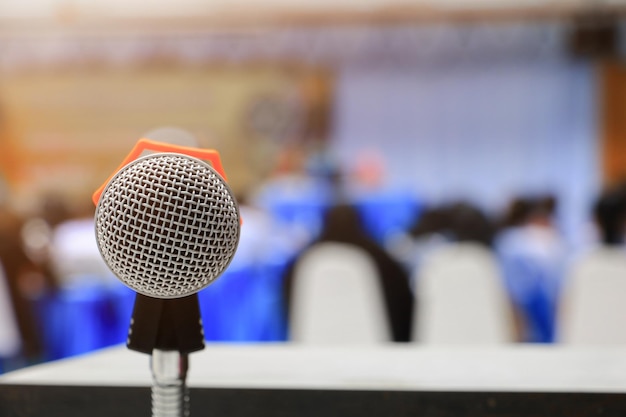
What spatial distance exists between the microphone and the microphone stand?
4cm

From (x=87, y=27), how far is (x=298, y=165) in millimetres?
2793

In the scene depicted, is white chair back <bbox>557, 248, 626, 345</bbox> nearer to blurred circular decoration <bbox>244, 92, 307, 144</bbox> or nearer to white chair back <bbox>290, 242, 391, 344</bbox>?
white chair back <bbox>290, 242, 391, 344</bbox>

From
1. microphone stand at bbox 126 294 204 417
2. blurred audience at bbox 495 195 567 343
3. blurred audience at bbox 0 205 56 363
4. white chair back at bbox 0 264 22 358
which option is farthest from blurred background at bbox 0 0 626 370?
microphone stand at bbox 126 294 204 417

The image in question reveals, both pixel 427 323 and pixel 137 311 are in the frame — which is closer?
pixel 137 311

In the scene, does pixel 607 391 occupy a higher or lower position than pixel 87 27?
lower

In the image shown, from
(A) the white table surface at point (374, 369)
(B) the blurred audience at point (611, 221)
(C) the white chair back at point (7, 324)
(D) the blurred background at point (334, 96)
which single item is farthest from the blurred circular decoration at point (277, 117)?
(A) the white table surface at point (374, 369)

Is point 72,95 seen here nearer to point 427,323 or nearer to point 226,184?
point 427,323

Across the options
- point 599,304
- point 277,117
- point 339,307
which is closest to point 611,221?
point 599,304

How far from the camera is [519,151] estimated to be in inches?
380

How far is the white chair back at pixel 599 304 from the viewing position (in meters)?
2.51

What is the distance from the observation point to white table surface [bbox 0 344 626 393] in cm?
76

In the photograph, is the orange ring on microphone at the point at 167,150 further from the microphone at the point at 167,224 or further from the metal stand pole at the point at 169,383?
the metal stand pole at the point at 169,383

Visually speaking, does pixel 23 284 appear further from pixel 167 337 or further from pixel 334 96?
pixel 334 96

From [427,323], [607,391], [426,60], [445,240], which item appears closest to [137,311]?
[607,391]
